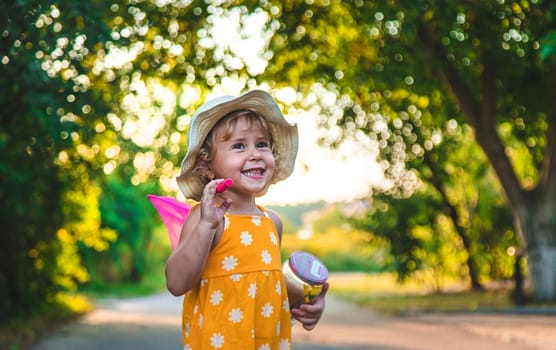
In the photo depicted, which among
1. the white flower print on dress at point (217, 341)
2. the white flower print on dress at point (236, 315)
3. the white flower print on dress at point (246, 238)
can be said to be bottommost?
the white flower print on dress at point (217, 341)

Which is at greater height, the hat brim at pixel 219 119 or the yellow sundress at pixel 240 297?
the hat brim at pixel 219 119

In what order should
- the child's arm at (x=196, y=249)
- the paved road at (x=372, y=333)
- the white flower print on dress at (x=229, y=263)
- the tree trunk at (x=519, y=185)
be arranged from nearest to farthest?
the child's arm at (x=196, y=249) < the white flower print on dress at (x=229, y=263) < the paved road at (x=372, y=333) < the tree trunk at (x=519, y=185)

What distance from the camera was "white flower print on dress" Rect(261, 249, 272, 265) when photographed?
3.42 metres

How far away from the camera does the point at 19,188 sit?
32.2ft

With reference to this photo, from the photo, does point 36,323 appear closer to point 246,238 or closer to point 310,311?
point 310,311

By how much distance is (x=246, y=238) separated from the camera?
3.44m

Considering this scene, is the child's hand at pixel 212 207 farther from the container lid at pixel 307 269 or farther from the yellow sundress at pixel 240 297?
the container lid at pixel 307 269

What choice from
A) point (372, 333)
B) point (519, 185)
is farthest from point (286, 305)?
point (519, 185)

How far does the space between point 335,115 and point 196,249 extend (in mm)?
14651

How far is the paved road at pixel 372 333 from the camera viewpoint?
381 inches

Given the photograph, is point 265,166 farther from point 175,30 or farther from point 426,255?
point 426,255

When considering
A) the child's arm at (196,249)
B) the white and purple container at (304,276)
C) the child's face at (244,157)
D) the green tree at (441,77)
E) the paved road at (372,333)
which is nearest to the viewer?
the child's arm at (196,249)

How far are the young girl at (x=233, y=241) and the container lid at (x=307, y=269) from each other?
0.06 m

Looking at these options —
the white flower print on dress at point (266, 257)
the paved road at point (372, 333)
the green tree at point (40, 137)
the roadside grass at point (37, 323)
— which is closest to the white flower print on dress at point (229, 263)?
the white flower print on dress at point (266, 257)
